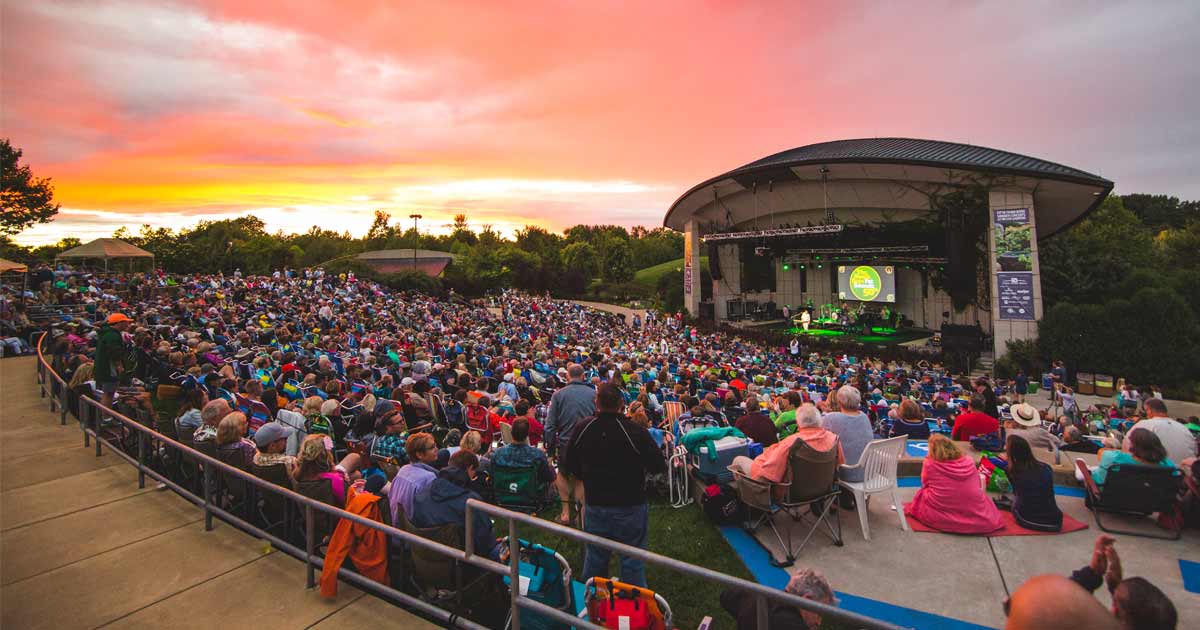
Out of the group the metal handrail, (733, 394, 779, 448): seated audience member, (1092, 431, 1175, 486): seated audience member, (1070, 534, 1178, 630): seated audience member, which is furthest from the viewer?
(733, 394, 779, 448): seated audience member

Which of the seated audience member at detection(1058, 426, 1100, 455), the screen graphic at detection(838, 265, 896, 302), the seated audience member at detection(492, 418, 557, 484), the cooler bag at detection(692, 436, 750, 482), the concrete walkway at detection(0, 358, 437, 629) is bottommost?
the seated audience member at detection(1058, 426, 1100, 455)

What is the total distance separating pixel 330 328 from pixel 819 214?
2909 cm

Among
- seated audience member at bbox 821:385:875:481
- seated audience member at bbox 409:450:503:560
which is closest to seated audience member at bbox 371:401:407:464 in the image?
seated audience member at bbox 409:450:503:560

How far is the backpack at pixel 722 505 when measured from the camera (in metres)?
4.91

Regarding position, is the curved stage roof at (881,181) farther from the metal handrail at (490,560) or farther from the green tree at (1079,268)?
the metal handrail at (490,560)

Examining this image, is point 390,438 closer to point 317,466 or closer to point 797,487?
point 317,466

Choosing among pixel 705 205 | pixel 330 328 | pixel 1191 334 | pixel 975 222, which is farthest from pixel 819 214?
pixel 330 328

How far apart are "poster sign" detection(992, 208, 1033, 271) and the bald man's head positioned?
25648 mm

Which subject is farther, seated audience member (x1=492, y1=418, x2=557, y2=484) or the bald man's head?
seated audience member (x1=492, y1=418, x2=557, y2=484)

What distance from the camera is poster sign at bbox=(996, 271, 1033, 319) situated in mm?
20969

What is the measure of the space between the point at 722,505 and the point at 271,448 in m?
4.17

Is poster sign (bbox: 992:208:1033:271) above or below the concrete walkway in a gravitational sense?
above

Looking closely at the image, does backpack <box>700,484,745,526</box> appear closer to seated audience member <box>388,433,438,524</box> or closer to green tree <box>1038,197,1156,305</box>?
seated audience member <box>388,433,438,524</box>

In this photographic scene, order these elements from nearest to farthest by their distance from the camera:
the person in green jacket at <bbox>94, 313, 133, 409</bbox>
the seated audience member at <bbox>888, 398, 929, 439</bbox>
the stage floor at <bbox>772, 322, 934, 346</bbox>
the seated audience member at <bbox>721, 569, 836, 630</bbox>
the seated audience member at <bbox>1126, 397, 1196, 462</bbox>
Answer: the seated audience member at <bbox>721, 569, 836, 630</bbox>, the seated audience member at <bbox>1126, 397, 1196, 462</bbox>, the person in green jacket at <bbox>94, 313, 133, 409</bbox>, the seated audience member at <bbox>888, 398, 929, 439</bbox>, the stage floor at <bbox>772, 322, 934, 346</bbox>
